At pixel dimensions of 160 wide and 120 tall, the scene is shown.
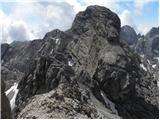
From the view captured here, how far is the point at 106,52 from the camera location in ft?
379

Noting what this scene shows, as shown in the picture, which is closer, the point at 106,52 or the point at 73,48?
the point at 106,52

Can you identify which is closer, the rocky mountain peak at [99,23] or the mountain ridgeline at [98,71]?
the mountain ridgeline at [98,71]

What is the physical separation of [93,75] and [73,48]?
70.7ft

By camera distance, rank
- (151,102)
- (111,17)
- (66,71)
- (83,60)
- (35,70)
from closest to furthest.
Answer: (66,71) < (35,70) < (151,102) < (83,60) < (111,17)

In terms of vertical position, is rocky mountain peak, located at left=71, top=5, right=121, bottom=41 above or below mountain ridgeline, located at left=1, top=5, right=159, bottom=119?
above

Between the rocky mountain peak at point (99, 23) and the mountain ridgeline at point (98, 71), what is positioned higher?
the rocky mountain peak at point (99, 23)

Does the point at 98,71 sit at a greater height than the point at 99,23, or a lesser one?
lesser

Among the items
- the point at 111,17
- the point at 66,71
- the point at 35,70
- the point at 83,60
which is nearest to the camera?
the point at 66,71

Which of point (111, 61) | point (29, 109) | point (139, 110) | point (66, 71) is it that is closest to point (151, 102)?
point (139, 110)

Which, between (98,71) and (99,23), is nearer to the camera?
(98,71)

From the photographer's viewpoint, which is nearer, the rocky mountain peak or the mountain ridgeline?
the mountain ridgeline

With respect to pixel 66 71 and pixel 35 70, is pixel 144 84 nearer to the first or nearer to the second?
pixel 35 70

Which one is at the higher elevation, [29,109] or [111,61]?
[111,61]

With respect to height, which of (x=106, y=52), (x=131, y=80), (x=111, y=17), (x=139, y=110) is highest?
(x=111, y=17)
